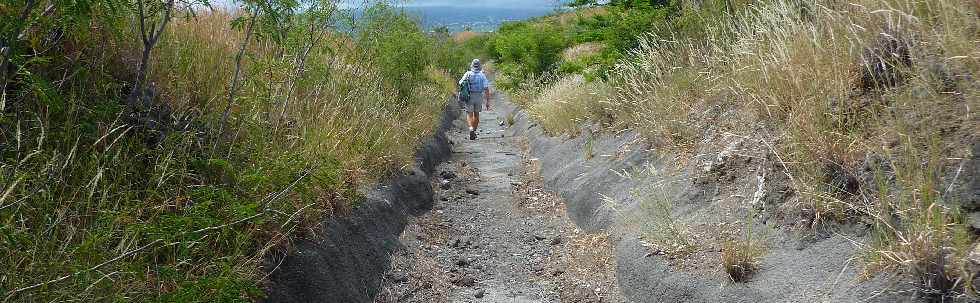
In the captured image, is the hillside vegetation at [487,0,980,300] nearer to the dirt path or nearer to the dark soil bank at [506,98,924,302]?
the dark soil bank at [506,98,924,302]

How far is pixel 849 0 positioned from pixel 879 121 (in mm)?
1312

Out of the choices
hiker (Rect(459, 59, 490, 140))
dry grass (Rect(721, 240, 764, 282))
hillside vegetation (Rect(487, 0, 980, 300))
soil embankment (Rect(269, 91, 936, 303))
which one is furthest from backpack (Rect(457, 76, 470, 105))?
dry grass (Rect(721, 240, 764, 282))

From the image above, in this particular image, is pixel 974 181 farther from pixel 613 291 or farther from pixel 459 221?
pixel 459 221

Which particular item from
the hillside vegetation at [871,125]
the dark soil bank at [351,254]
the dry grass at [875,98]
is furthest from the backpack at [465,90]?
Answer: the dry grass at [875,98]

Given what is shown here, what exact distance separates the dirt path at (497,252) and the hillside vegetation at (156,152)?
31.4 inches

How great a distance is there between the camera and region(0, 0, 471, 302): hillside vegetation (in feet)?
7.72

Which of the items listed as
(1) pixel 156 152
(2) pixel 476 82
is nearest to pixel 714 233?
(1) pixel 156 152

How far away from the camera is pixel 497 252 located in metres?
6.00

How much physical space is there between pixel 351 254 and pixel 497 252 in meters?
1.71

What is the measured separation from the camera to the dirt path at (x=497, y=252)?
4980 mm

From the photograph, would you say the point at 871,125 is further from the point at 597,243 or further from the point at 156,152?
the point at 156,152

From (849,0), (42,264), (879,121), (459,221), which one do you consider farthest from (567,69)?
(42,264)

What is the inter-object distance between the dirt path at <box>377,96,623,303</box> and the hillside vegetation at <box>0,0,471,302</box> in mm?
799

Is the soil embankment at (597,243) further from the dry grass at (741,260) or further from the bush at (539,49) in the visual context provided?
the bush at (539,49)
